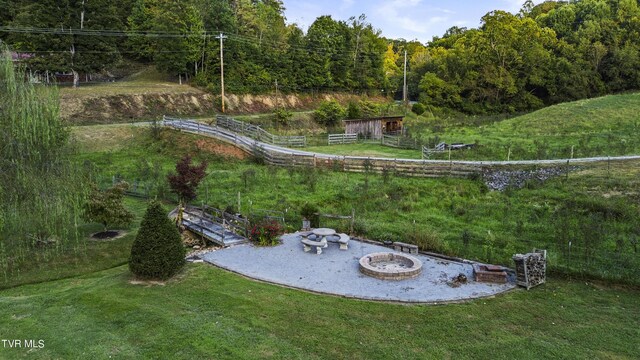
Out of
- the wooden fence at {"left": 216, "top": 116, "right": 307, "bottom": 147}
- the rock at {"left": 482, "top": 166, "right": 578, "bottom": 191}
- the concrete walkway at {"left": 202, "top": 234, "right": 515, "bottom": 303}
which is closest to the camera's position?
the concrete walkway at {"left": 202, "top": 234, "right": 515, "bottom": 303}

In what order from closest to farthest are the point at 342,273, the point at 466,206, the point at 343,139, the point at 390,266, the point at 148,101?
1. the point at 342,273
2. the point at 390,266
3. the point at 466,206
4. the point at 343,139
5. the point at 148,101

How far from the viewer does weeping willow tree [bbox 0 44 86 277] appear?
1138 centimetres

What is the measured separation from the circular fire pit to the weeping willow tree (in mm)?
9132

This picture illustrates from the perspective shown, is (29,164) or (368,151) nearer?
(29,164)

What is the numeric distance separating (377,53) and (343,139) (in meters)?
41.3

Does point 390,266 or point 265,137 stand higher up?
point 265,137

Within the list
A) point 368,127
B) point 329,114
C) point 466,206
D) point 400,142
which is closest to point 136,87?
point 329,114

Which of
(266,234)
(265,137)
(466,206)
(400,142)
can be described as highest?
(265,137)

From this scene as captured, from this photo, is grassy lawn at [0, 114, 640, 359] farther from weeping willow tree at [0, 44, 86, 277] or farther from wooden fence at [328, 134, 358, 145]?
wooden fence at [328, 134, 358, 145]

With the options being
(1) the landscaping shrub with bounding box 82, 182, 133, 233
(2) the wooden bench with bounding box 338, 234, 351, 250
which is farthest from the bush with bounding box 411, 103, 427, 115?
(1) the landscaping shrub with bounding box 82, 182, 133, 233

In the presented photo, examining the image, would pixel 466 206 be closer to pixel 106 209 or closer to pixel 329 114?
pixel 106 209

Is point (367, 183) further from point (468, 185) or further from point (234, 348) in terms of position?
point (234, 348)

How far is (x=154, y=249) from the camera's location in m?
12.9

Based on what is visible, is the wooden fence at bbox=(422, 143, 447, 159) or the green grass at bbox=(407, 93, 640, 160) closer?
the green grass at bbox=(407, 93, 640, 160)
